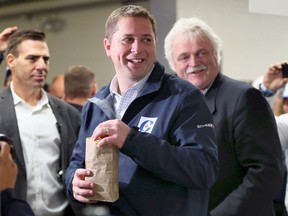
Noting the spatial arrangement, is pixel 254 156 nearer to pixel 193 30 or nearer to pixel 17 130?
pixel 193 30

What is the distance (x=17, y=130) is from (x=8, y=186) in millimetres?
1060

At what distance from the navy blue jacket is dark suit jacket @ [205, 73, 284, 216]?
313 mm

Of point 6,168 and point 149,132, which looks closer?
point 6,168

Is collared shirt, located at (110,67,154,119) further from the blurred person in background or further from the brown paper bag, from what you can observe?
the blurred person in background

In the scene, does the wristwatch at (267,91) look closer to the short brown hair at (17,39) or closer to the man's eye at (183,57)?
the man's eye at (183,57)

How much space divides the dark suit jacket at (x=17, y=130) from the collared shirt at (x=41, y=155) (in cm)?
3

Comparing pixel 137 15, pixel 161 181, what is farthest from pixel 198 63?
pixel 161 181

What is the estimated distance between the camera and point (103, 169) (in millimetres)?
1278

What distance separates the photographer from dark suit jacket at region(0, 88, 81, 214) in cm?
207

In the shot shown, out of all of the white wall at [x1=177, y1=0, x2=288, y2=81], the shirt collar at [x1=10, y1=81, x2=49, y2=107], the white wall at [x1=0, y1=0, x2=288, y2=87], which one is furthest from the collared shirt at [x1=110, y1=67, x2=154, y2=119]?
the shirt collar at [x1=10, y1=81, x2=49, y2=107]

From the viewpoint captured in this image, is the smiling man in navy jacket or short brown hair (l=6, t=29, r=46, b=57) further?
short brown hair (l=6, t=29, r=46, b=57)

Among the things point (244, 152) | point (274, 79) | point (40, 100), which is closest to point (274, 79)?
point (274, 79)

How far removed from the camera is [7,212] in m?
1.14

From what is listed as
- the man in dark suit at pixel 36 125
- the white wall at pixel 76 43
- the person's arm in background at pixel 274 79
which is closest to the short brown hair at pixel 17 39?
the man in dark suit at pixel 36 125
